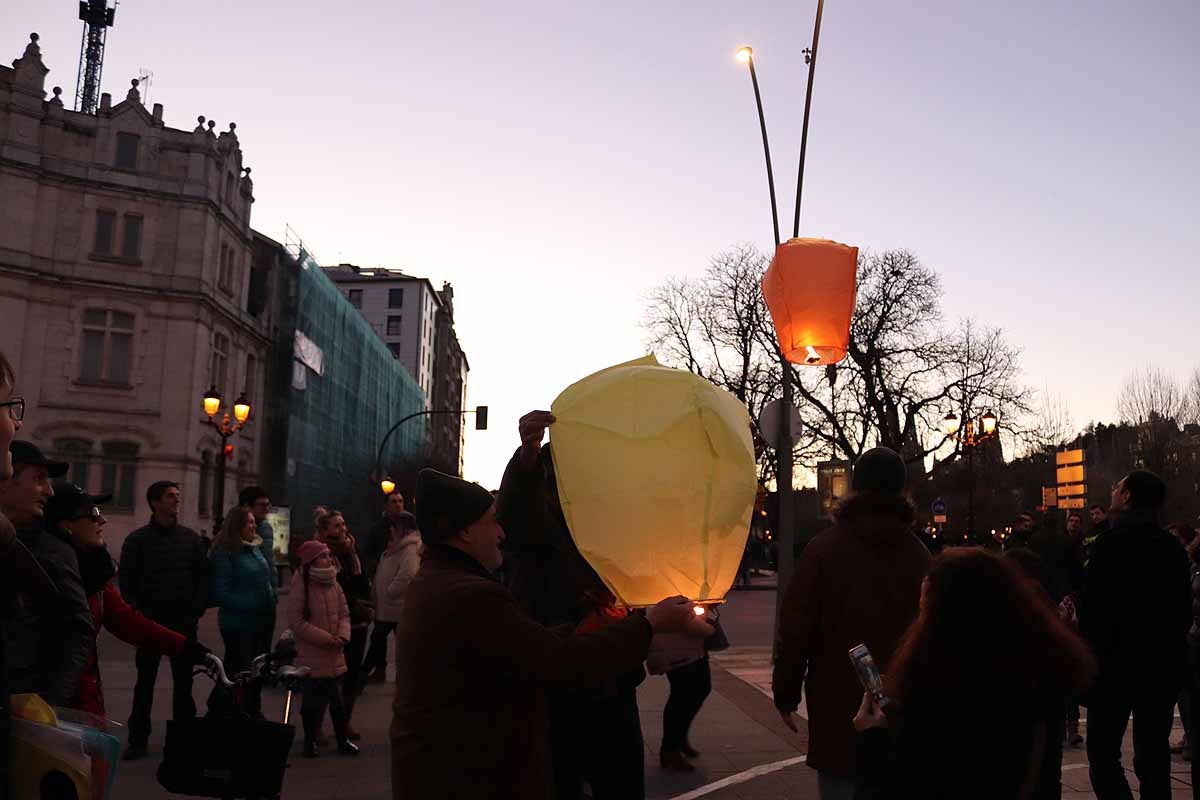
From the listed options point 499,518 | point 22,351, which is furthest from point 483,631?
point 22,351

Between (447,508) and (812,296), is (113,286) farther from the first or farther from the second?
(447,508)

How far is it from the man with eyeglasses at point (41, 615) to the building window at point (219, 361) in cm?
3575

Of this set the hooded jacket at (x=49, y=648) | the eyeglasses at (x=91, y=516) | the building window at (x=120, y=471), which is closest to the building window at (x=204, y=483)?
the building window at (x=120, y=471)

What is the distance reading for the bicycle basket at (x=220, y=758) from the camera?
3596 mm

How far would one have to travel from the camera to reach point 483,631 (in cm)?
255

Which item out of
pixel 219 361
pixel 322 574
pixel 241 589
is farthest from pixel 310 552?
pixel 219 361

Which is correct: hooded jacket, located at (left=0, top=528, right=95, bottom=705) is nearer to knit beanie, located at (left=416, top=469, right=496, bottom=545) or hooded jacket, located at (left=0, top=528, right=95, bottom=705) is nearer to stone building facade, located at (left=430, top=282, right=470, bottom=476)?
knit beanie, located at (left=416, top=469, right=496, bottom=545)

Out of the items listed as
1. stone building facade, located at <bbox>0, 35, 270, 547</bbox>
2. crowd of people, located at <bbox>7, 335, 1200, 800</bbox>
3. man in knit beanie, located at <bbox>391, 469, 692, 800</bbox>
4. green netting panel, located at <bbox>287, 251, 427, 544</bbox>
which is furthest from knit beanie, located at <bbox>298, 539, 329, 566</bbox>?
green netting panel, located at <bbox>287, 251, 427, 544</bbox>

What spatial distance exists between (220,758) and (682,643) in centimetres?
220

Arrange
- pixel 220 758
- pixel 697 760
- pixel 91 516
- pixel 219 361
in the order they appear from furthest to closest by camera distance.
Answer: pixel 219 361 < pixel 697 760 < pixel 91 516 < pixel 220 758

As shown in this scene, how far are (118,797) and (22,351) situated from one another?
3140cm

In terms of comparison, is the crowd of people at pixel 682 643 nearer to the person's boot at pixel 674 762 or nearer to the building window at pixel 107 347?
the person's boot at pixel 674 762

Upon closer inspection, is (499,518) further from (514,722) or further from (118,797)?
(118,797)

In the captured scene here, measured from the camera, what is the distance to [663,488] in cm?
229
